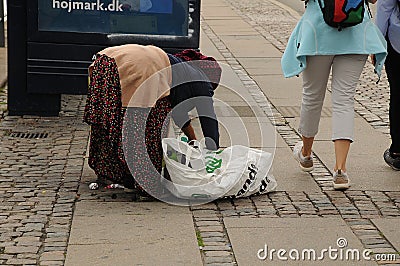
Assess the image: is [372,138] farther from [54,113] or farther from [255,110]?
[54,113]

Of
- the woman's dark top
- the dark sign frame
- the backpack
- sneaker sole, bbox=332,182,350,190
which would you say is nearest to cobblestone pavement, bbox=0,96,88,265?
the dark sign frame

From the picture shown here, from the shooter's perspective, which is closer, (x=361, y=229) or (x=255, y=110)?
(x=361, y=229)

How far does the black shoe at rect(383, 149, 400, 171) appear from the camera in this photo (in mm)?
6977

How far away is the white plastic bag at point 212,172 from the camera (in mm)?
6039

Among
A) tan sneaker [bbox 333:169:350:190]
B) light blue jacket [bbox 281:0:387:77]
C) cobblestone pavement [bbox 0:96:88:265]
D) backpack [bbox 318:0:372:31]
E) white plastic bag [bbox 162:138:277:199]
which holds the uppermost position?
backpack [bbox 318:0:372:31]

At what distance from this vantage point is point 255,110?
30.1 feet

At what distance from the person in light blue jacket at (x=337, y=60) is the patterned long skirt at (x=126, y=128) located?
104 centimetres

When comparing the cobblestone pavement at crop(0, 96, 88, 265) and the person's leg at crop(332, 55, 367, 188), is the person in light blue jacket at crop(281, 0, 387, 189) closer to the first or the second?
the person's leg at crop(332, 55, 367, 188)

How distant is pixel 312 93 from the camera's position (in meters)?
6.59

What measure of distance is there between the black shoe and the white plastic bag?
1222mm

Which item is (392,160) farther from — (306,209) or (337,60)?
(306,209)

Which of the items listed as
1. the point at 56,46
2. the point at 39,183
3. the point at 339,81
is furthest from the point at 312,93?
the point at 56,46

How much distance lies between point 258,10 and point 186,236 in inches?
558

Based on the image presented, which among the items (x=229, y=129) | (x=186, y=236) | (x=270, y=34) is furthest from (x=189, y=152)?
(x=270, y=34)
